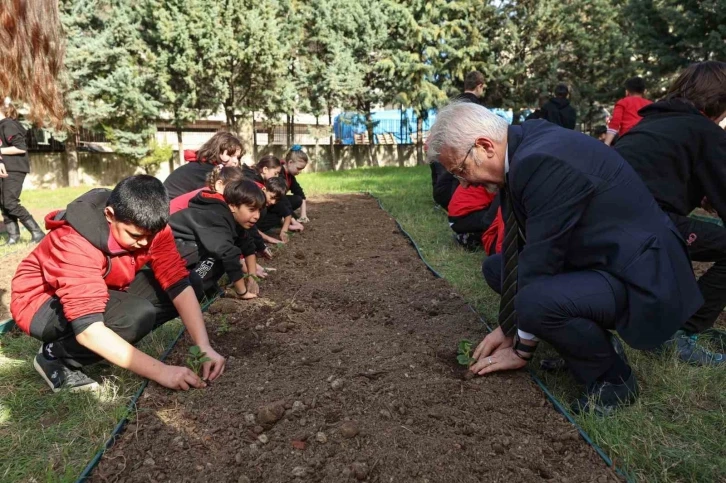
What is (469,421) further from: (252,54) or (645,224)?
(252,54)

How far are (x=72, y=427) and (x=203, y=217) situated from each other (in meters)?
1.78

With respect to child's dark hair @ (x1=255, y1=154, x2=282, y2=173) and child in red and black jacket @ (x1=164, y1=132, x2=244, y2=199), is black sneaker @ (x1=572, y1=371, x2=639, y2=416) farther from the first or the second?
child's dark hair @ (x1=255, y1=154, x2=282, y2=173)

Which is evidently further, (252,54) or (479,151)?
(252,54)

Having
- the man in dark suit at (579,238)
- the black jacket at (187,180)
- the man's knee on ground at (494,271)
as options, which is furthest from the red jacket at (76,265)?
the black jacket at (187,180)

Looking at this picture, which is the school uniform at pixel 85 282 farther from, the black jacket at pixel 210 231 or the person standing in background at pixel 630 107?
the person standing in background at pixel 630 107

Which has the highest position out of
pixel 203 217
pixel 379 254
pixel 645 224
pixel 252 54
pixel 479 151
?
pixel 252 54

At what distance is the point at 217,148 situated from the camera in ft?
16.7

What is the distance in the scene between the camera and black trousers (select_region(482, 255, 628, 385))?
6.95ft

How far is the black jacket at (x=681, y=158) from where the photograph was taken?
2699mm

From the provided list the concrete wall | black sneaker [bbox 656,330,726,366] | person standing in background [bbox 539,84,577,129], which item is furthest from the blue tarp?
black sneaker [bbox 656,330,726,366]

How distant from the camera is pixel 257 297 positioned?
4.00 metres

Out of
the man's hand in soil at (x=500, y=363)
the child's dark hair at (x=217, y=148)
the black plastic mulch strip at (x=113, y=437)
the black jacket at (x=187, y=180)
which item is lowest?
the black plastic mulch strip at (x=113, y=437)

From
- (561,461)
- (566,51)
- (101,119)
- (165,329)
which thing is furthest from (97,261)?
(566,51)

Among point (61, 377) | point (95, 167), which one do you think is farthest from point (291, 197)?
point (95, 167)
